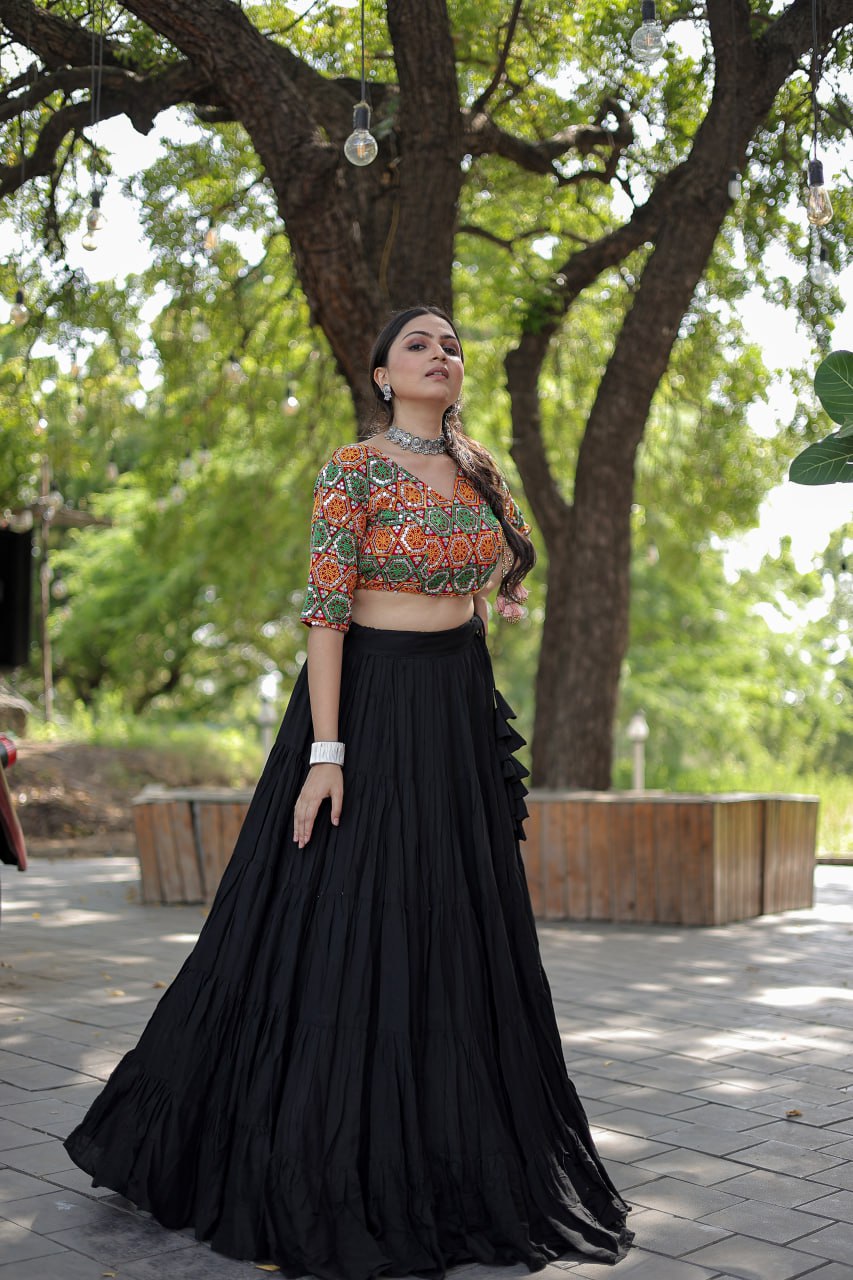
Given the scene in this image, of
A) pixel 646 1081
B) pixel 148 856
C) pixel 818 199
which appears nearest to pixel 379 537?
pixel 646 1081

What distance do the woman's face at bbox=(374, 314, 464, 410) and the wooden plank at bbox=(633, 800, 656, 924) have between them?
5.20m

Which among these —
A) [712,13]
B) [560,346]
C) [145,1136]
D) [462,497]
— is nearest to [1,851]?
[145,1136]

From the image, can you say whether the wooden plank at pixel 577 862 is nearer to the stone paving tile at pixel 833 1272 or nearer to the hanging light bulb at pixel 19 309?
the hanging light bulb at pixel 19 309

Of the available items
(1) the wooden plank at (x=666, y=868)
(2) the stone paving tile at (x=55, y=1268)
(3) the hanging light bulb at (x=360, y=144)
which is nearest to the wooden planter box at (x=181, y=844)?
(1) the wooden plank at (x=666, y=868)

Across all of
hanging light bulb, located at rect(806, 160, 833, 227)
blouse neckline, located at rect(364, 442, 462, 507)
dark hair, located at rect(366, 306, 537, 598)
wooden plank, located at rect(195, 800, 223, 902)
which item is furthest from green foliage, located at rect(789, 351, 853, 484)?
wooden plank, located at rect(195, 800, 223, 902)

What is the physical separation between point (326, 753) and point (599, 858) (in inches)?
214

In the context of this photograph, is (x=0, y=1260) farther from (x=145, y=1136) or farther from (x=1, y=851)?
(x=1, y=851)

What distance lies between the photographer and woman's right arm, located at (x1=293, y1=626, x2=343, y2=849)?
3.12 metres

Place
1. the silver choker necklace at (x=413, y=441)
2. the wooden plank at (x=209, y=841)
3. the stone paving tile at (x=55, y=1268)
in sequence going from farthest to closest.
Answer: the wooden plank at (x=209, y=841) < the silver choker necklace at (x=413, y=441) < the stone paving tile at (x=55, y=1268)

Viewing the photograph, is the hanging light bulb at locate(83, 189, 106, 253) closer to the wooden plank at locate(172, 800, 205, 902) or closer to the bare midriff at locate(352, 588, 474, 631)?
the wooden plank at locate(172, 800, 205, 902)

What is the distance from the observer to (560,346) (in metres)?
13.1

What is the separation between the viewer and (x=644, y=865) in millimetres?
8273

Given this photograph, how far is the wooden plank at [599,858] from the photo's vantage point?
8258mm

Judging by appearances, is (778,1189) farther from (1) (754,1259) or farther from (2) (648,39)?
(2) (648,39)
